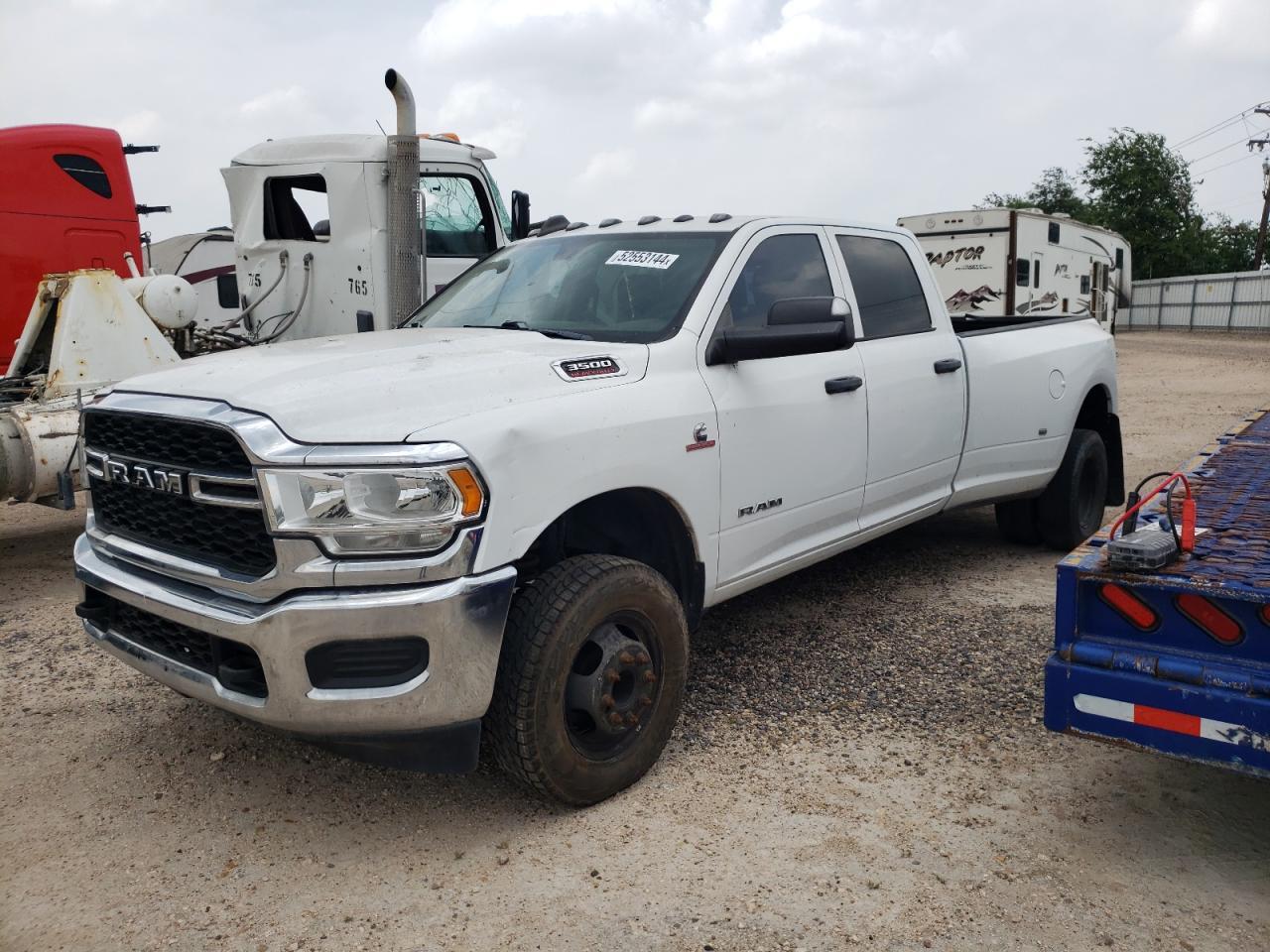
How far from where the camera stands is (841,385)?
14.1 feet

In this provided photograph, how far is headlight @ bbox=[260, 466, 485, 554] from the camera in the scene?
9.12 feet

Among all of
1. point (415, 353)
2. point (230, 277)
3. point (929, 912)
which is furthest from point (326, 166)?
point (929, 912)

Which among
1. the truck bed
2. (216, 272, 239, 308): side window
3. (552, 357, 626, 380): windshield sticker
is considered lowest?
the truck bed

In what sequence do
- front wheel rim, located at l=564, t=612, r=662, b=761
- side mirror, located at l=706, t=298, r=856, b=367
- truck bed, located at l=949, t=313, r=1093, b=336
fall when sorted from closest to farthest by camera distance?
front wheel rim, located at l=564, t=612, r=662, b=761, side mirror, located at l=706, t=298, r=856, b=367, truck bed, located at l=949, t=313, r=1093, b=336

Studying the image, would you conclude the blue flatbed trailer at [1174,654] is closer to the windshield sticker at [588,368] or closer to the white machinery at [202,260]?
the windshield sticker at [588,368]

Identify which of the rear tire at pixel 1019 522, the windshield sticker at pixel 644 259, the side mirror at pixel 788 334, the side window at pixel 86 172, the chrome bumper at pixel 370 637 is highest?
the side window at pixel 86 172

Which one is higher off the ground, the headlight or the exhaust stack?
the exhaust stack

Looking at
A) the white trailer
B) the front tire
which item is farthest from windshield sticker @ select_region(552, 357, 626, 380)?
the white trailer

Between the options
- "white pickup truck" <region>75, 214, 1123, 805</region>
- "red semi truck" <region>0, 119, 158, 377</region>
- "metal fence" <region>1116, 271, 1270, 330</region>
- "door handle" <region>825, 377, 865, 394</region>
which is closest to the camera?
"white pickup truck" <region>75, 214, 1123, 805</region>

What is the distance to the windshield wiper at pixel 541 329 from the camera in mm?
3848

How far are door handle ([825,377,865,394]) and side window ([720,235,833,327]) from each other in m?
0.35

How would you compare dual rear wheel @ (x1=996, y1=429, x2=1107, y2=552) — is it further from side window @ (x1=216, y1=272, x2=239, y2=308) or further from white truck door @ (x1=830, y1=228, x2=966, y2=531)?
side window @ (x1=216, y1=272, x2=239, y2=308)

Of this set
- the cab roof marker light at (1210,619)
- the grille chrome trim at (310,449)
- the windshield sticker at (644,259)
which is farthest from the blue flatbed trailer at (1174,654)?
the windshield sticker at (644,259)

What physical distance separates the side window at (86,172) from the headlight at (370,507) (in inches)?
249
